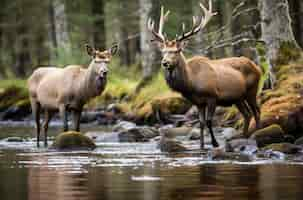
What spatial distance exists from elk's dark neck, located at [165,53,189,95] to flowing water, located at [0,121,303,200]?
214 centimetres

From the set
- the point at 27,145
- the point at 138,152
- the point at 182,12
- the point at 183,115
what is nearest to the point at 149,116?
the point at 183,115

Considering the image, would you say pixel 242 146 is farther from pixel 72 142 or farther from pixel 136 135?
pixel 136 135

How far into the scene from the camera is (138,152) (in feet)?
54.1

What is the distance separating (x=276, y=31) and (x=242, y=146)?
5.64 m

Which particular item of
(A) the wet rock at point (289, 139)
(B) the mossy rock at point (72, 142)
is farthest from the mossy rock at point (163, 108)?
(A) the wet rock at point (289, 139)

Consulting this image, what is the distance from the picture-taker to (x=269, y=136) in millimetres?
16375

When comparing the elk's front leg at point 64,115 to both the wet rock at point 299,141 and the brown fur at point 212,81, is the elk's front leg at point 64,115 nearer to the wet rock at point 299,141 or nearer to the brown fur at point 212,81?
the brown fur at point 212,81

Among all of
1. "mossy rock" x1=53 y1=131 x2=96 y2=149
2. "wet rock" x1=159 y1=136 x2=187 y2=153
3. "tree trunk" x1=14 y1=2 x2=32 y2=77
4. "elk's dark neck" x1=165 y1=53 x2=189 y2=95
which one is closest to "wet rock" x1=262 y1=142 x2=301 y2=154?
"wet rock" x1=159 y1=136 x2=187 y2=153

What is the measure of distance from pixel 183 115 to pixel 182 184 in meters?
15.0

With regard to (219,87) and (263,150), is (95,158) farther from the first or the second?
(219,87)

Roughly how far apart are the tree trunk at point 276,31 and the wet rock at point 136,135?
10.9 ft

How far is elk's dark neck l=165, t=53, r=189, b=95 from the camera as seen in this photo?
18.3 m

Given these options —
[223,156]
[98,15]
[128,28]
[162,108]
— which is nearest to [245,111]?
[223,156]

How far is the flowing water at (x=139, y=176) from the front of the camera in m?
9.93
